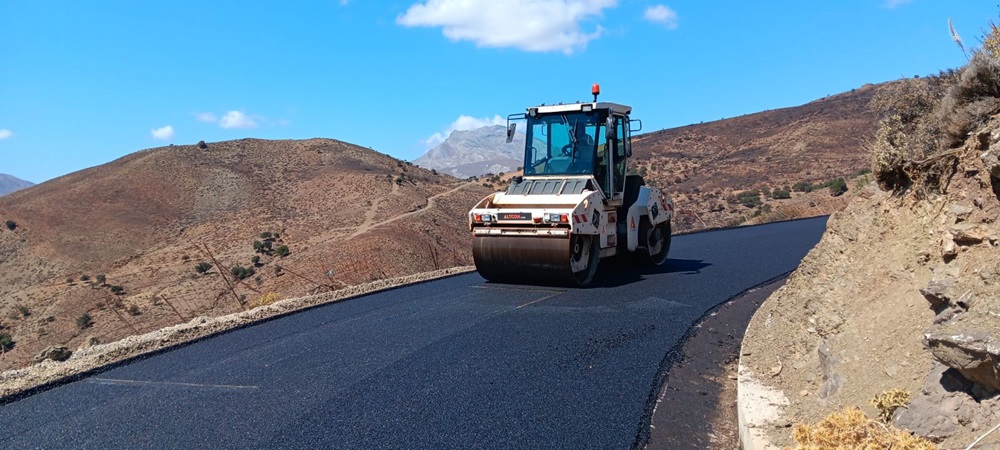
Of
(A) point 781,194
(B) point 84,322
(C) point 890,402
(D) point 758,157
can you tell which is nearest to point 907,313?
(C) point 890,402

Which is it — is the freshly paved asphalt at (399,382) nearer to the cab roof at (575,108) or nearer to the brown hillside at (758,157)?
the cab roof at (575,108)

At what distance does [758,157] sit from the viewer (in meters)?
56.1

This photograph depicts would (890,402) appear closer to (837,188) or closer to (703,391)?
(703,391)

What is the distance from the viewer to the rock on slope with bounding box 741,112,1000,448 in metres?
3.35

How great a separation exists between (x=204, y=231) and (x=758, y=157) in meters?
40.6

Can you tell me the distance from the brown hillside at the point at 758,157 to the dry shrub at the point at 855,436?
2626 centimetres

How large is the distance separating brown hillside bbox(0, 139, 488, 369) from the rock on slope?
14.3 m

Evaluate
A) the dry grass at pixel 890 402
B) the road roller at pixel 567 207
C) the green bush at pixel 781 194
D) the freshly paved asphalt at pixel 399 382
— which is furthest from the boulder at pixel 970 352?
the green bush at pixel 781 194

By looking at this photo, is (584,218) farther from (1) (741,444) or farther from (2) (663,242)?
(1) (741,444)

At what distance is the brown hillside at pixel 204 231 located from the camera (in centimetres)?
2395

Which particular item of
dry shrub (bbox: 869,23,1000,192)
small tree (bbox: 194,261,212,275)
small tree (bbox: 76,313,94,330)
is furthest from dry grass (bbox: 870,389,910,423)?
small tree (bbox: 194,261,212,275)

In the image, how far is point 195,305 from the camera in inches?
917

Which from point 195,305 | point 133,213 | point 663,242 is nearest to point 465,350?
point 663,242

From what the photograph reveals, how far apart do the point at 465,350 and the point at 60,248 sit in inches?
1361
